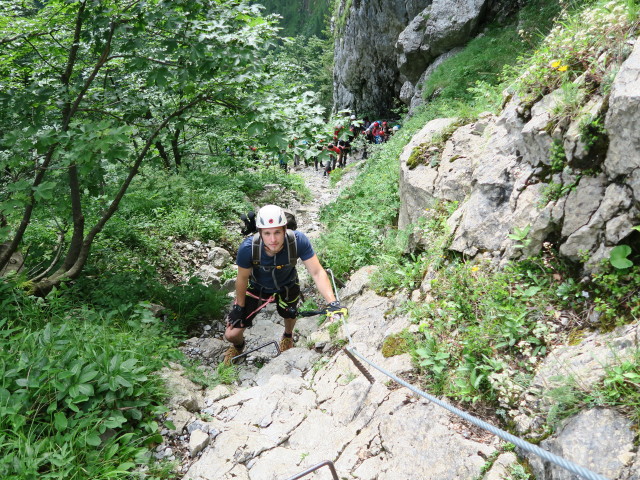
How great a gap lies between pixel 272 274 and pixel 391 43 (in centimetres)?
2408

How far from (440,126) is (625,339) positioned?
19.9 ft

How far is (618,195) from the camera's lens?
9.20ft

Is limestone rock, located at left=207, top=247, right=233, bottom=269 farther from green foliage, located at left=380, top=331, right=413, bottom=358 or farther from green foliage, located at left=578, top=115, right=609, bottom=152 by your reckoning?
green foliage, located at left=578, top=115, right=609, bottom=152

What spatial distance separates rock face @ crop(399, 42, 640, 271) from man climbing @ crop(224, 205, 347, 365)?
6.34ft

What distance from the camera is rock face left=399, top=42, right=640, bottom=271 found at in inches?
107

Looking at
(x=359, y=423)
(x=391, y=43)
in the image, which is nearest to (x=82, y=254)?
(x=359, y=423)

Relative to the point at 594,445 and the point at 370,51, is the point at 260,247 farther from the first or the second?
the point at 370,51

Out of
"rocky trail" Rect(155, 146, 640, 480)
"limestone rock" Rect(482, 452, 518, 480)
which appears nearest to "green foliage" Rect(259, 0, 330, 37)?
"rocky trail" Rect(155, 146, 640, 480)

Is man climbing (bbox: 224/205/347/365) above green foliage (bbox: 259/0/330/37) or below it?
below

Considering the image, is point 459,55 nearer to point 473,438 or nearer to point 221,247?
point 221,247

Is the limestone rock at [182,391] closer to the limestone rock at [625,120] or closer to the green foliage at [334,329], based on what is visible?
the green foliage at [334,329]

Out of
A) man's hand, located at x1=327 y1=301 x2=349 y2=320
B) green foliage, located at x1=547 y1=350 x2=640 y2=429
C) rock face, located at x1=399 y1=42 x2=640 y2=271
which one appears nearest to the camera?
green foliage, located at x1=547 y1=350 x2=640 y2=429

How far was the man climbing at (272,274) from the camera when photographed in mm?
4660

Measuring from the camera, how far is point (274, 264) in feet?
17.0
